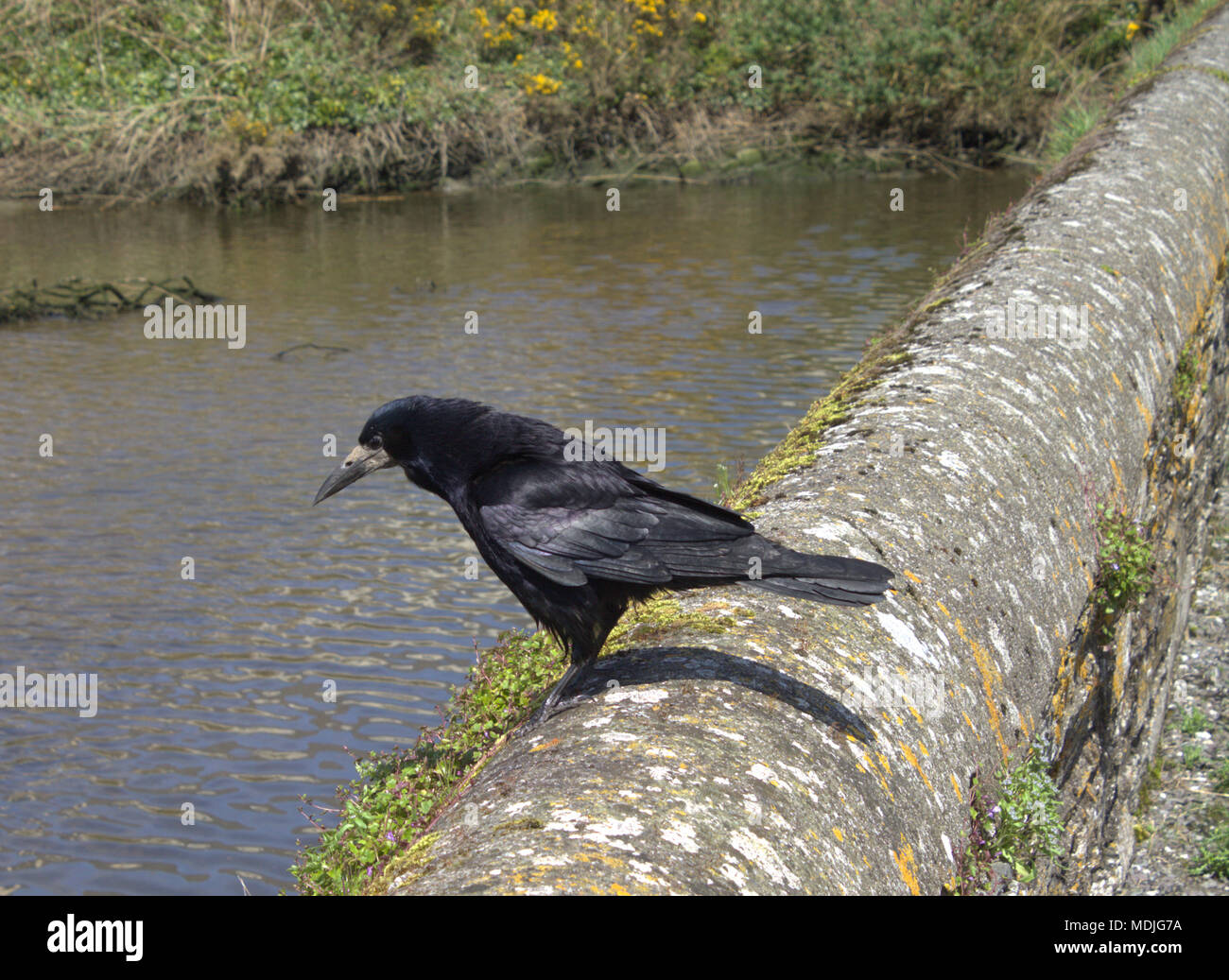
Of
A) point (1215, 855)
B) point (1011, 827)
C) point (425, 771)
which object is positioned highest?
point (1011, 827)

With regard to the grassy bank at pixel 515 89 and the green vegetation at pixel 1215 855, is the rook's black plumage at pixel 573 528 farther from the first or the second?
the grassy bank at pixel 515 89

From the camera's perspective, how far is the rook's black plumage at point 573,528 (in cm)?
261

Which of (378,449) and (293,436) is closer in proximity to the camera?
(378,449)

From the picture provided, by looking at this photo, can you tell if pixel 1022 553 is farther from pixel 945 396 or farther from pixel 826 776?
pixel 826 776

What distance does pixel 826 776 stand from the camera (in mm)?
2080

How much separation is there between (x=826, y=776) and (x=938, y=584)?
76cm

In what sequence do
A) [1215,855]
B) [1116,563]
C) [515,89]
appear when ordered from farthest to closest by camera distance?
1. [515,89]
2. [1215,855]
3. [1116,563]

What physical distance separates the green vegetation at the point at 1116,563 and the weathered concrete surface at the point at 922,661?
81mm

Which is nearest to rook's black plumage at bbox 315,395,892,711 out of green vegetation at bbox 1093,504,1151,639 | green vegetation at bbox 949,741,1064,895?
green vegetation at bbox 949,741,1064,895

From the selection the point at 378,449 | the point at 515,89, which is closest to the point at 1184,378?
the point at 378,449

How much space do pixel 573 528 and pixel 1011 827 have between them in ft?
3.84

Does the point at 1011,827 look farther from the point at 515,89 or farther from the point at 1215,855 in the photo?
the point at 515,89

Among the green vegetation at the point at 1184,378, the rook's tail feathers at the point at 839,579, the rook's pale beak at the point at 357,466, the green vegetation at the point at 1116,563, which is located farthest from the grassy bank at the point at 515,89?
the rook's tail feathers at the point at 839,579

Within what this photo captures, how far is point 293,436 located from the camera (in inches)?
402
